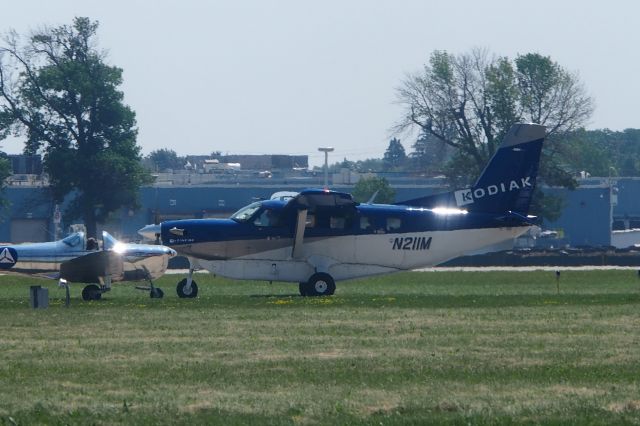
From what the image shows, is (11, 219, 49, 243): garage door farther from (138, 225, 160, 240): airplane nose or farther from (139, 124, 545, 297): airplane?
(139, 124, 545, 297): airplane

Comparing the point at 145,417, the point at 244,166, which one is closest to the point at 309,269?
the point at 145,417

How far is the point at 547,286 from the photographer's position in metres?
41.7

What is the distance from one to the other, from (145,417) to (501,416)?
147 inches

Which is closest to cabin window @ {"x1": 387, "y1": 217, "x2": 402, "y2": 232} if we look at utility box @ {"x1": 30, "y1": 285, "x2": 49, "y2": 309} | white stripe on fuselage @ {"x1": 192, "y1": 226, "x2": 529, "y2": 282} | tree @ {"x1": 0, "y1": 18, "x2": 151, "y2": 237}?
white stripe on fuselage @ {"x1": 192, "y1": 226, "x2": 529, "y2": 282}

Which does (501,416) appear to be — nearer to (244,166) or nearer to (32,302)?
Result: (32,302)

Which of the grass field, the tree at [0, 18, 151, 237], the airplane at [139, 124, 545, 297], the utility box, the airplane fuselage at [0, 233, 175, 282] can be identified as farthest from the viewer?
the tree at [0, 18, 151, 237]

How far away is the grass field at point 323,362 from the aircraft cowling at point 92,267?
4.07 metres

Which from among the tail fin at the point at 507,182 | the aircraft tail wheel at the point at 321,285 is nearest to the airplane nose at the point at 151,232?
the aircraft tail wheel at the point at 321,285

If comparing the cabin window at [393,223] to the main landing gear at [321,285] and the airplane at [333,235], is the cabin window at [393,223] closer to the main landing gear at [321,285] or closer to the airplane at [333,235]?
the airplane at [333,235]

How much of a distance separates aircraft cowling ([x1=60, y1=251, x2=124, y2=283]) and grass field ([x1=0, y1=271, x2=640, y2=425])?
160 inches

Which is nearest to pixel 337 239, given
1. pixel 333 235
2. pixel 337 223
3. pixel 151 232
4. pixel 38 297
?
pixel 333 235

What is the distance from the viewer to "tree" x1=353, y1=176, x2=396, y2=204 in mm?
100062

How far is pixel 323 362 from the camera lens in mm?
18734

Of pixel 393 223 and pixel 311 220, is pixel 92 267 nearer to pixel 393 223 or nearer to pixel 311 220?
pixel 311 220
